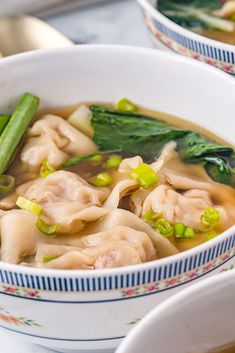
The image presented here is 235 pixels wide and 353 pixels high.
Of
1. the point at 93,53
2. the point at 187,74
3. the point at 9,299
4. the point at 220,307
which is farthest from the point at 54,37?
the point at 220,307

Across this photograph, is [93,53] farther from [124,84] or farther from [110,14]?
[110,14]

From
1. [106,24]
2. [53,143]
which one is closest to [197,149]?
[53,143]

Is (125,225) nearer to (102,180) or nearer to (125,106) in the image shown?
(102,180)

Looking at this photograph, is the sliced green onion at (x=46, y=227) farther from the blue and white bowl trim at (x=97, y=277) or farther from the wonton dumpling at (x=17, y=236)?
the blue and white bowl trim at (x=97, y=277)

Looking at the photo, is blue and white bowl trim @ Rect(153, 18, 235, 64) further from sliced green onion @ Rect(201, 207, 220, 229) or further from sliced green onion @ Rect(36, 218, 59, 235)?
sliced green onion @ Rect(36, 218, 59, 235)

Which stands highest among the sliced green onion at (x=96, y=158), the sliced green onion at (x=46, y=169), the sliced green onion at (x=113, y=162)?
the sliced green onion at (x=113, y=162)

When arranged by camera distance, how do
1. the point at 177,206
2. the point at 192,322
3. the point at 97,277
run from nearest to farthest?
the point at 192,322, the point at 97,277, the point at 177,206

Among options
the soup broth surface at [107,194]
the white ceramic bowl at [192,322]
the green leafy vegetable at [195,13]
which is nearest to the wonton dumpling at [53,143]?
the soup broth surface at [107,194]
